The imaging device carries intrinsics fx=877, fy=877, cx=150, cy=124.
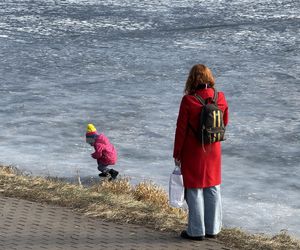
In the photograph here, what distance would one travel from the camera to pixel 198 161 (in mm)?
8391

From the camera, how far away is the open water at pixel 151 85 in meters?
13.3

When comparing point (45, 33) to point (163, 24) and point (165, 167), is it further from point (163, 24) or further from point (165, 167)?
point (165, 167)

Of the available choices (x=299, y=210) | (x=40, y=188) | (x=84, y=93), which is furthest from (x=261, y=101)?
(x=40, y=188)

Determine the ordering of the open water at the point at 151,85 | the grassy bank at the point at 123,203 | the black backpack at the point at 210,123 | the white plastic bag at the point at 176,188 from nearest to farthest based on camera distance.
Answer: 1. the black backpack at the point at 210,123
2. the white plastic bag at the point at 176,188
3. the grassy bank at the point at 123,203
4. the open water at the point at 151,85

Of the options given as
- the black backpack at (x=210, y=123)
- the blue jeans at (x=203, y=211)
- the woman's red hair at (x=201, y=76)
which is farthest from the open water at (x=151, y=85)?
the woman's red hair at (x=201, y=76)

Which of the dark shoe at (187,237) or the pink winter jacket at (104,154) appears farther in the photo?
the pink winter jacket at (104,154)

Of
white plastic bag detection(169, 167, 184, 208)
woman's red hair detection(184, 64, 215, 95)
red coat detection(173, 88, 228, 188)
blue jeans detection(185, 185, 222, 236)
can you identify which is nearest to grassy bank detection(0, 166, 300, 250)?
blue jeans detection(185, 185, 222, 236)

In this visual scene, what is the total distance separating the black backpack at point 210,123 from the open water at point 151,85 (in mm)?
2701

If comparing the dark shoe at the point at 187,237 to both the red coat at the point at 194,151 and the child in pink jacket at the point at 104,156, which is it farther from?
the child in pink jacket at the point at 104,156

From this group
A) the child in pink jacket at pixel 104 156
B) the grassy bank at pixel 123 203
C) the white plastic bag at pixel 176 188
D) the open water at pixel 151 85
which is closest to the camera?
the white plastic bag at pixel 176 188

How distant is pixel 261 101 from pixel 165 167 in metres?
4.68

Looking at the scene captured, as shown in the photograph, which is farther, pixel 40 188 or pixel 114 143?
pixel 114 143

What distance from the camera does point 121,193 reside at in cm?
1100

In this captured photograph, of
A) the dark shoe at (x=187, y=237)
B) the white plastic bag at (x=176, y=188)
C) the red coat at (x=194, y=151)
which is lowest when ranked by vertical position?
the dark shoe at (x=187, y=237)
